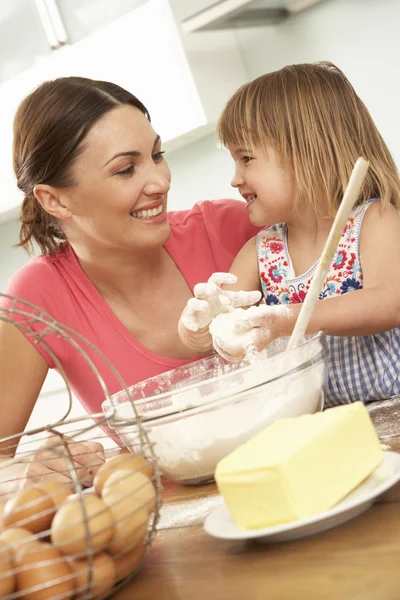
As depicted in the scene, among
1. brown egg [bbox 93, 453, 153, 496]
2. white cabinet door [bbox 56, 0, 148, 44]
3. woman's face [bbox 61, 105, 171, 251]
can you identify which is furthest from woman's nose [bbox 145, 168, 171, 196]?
white cabinet door [bbox 56, 0, 148, 44]

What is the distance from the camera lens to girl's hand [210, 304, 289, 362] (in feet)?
3.41

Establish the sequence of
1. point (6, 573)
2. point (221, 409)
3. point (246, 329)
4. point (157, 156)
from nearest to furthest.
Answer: point (6, 573) → point (221, 409) → point (246, 329) → point (157, 156)

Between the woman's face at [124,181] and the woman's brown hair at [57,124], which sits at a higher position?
the woman's brown hair at [57,124]

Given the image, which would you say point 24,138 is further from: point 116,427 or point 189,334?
point 116,427

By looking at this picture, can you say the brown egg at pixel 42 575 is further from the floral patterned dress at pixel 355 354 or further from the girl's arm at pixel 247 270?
the girl's arm at pixel 247 270

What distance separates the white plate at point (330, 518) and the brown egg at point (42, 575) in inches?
5.1

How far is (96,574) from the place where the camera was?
57 centimetres

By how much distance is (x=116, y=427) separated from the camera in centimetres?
92

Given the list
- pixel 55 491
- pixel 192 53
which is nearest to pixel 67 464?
pixel 55 491

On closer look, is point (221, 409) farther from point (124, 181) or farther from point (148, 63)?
point (148, 63)

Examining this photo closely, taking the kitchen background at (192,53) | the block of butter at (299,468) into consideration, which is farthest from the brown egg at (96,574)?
the kitchen background at (192,53)

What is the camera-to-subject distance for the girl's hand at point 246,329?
104 centimetres

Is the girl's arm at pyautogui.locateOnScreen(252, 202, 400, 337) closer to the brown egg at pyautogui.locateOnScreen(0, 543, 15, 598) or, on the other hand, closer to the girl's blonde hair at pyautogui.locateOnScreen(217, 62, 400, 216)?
the girl's blonde hair at pyautogui.locateOnScreen(217, 62, 400, 216)

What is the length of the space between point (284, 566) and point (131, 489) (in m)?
0.14
